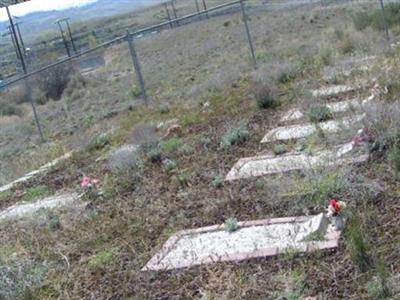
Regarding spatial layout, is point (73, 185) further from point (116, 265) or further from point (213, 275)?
point (213, 275)

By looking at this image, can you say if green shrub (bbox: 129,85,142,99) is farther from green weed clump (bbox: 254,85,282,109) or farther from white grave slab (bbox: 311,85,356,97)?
white grave slab (bbox: 311,85,356,97)

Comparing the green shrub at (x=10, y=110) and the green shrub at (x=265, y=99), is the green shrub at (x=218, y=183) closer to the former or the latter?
the green shrub at (x=265, y=99)

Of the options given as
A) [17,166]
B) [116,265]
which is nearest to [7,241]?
[116,265]

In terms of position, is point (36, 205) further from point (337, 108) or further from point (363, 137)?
point (363, 137)

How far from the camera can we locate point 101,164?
10.5 m

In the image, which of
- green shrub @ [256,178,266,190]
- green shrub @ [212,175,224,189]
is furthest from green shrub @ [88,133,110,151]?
green shrub @ [256,178,266,190]

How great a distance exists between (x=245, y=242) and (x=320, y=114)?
12.4 ft

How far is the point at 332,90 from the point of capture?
10.9 meters

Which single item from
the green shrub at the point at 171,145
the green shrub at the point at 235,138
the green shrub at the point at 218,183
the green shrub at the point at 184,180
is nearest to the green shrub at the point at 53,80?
the green shrub at the point at 171,145

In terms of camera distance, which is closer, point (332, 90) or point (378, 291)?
point (378, 291)

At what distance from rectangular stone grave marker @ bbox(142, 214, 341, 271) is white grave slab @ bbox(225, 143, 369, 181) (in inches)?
45.0

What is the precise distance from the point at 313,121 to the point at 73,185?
3.15 metres

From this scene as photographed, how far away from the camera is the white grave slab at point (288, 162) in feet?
23.4

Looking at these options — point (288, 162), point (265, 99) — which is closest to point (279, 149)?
point (288, 162)
